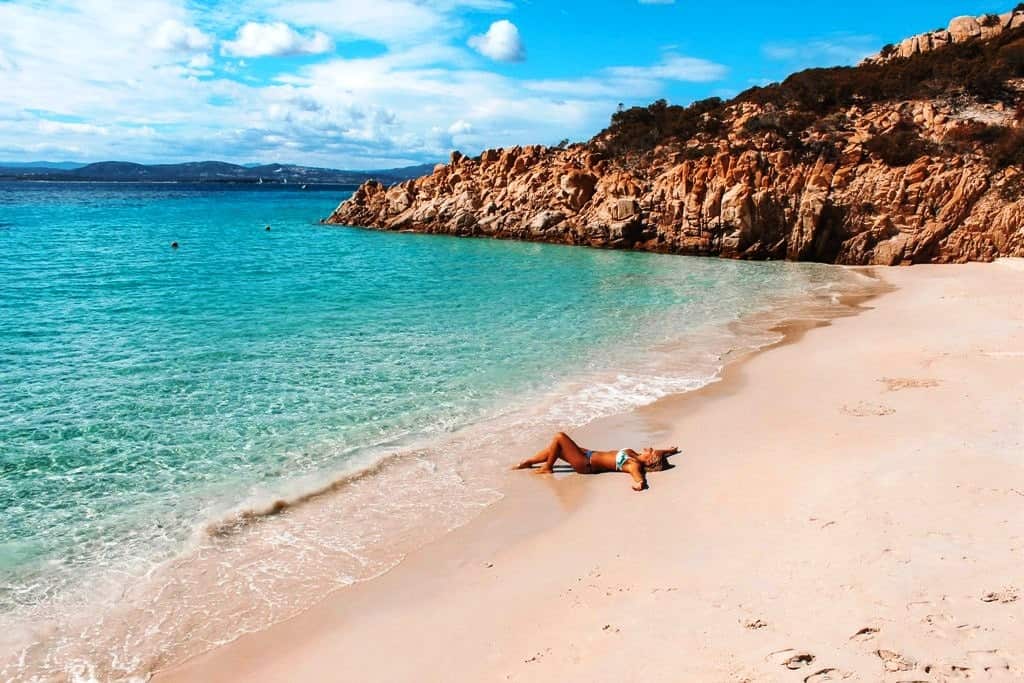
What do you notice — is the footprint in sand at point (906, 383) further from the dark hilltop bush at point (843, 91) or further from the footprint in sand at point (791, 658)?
the dark hilltop bush at point (843, 91)

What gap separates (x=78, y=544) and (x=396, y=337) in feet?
35.6

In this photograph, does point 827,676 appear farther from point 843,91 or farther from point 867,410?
point 843,91

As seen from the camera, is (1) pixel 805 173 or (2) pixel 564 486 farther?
(1) pixel 805 173

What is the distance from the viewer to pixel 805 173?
121 feet

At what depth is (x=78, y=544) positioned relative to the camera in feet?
25.5

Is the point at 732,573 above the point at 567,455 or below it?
above

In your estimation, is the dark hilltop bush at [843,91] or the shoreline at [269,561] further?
the dark hilltop bush at [843,91]

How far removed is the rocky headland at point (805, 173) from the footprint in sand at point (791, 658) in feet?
110

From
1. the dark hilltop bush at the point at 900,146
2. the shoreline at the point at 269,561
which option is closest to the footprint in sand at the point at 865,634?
the shoreline at the point at 269,561

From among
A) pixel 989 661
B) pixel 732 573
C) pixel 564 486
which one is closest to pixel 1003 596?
pixel 989 661

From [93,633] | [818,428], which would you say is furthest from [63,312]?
[818,428]

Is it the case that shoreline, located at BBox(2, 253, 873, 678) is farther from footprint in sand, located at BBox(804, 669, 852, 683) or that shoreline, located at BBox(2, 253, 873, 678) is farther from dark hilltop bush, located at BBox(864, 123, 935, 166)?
dark hilltop bush, located at BBox(864, 123, 935, 166)

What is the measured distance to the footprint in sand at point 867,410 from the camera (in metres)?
11.1

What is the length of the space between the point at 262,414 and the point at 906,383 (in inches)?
471
